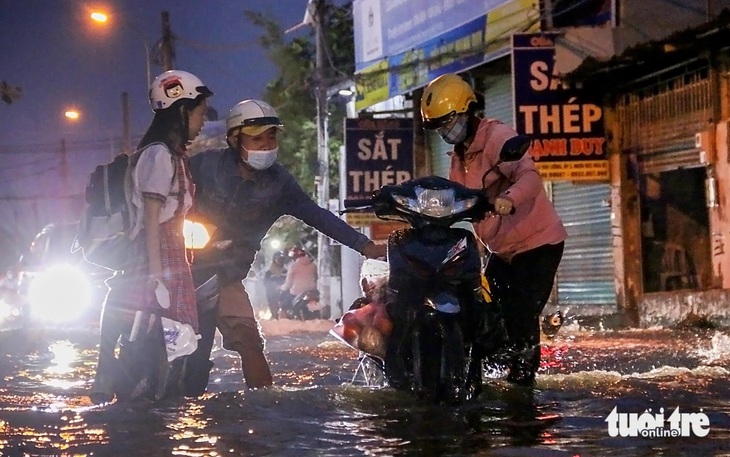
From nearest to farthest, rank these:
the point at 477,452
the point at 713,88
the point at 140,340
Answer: the point at 477,452 → the point at 140,340 → the point at 713,88

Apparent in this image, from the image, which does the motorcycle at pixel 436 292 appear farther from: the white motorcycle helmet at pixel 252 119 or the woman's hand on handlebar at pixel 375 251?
the white motorcycle helmet at pixel 252 119

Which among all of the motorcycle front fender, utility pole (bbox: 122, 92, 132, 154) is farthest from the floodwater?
utility pole (bbox: 122, 92, 132, 154)

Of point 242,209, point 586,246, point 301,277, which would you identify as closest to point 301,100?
point 301,277

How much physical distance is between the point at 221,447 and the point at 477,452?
983 millimetres

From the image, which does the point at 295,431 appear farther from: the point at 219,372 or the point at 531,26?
the point at 531,26

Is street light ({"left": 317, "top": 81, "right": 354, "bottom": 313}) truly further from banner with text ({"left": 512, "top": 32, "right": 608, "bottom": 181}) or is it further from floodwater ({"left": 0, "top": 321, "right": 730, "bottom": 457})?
floodwater ({"left": 0, "top": 321, "right": 730, "bottom": 457})

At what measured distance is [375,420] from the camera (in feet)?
16.6

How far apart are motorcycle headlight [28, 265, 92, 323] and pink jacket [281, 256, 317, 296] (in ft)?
14.7

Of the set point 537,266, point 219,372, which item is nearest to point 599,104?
point 219,372

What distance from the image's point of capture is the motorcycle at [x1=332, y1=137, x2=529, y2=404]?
5188 mm

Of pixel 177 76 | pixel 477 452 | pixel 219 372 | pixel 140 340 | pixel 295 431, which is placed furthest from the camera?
pixel 219 372

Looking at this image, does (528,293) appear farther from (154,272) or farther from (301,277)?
(301,277)

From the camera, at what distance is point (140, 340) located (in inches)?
213

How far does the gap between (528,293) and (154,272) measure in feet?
6.44
